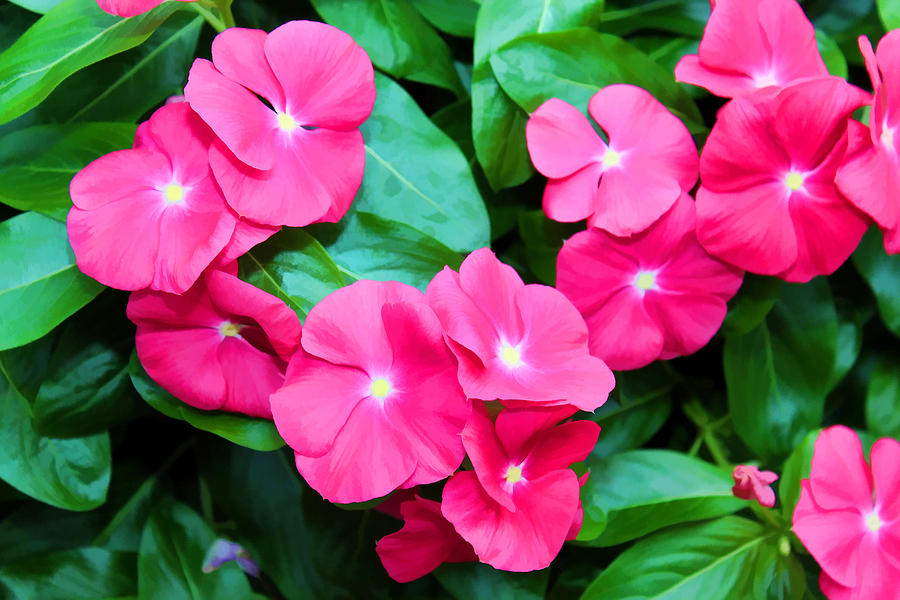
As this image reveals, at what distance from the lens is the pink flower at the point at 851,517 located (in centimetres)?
68

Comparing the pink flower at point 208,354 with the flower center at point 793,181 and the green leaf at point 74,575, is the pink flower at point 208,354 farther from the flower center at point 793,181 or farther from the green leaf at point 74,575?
the flower center at point 793,181

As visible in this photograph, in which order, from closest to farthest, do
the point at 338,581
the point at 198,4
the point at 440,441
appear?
the point at 440,441
the point at 198,4
the point at 338,581

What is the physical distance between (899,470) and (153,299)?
25.9 inches

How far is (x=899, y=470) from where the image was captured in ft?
2.34

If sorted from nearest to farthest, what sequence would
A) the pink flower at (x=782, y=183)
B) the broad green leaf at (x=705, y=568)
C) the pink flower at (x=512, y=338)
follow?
the pink flower at (x=512, y=338)
the pink flower at (x=782, y=183)
the broad green leaf at (x=705, y=568)

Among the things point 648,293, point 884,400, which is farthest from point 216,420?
point 884,400

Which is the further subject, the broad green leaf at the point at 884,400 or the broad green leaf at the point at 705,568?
the broad green leaf at the point at 884,400

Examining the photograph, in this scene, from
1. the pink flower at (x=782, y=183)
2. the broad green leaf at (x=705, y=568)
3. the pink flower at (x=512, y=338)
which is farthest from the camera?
the broad green leaf at (x=705, y=568)

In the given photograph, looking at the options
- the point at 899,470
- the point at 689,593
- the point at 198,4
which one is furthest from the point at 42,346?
the point at 899,470

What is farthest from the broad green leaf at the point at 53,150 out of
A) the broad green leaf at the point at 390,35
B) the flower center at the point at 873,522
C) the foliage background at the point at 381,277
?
the flower center at the point at 873,522

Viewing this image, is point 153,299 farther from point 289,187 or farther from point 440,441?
point 440,441

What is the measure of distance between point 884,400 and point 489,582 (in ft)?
1.70

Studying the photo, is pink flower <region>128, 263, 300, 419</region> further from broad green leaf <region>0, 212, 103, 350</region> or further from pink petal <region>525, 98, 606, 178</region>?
pink petal <region>525, 98, 606, 178</region>

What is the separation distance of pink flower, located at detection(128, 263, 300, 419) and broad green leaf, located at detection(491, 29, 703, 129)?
1.04 feet
